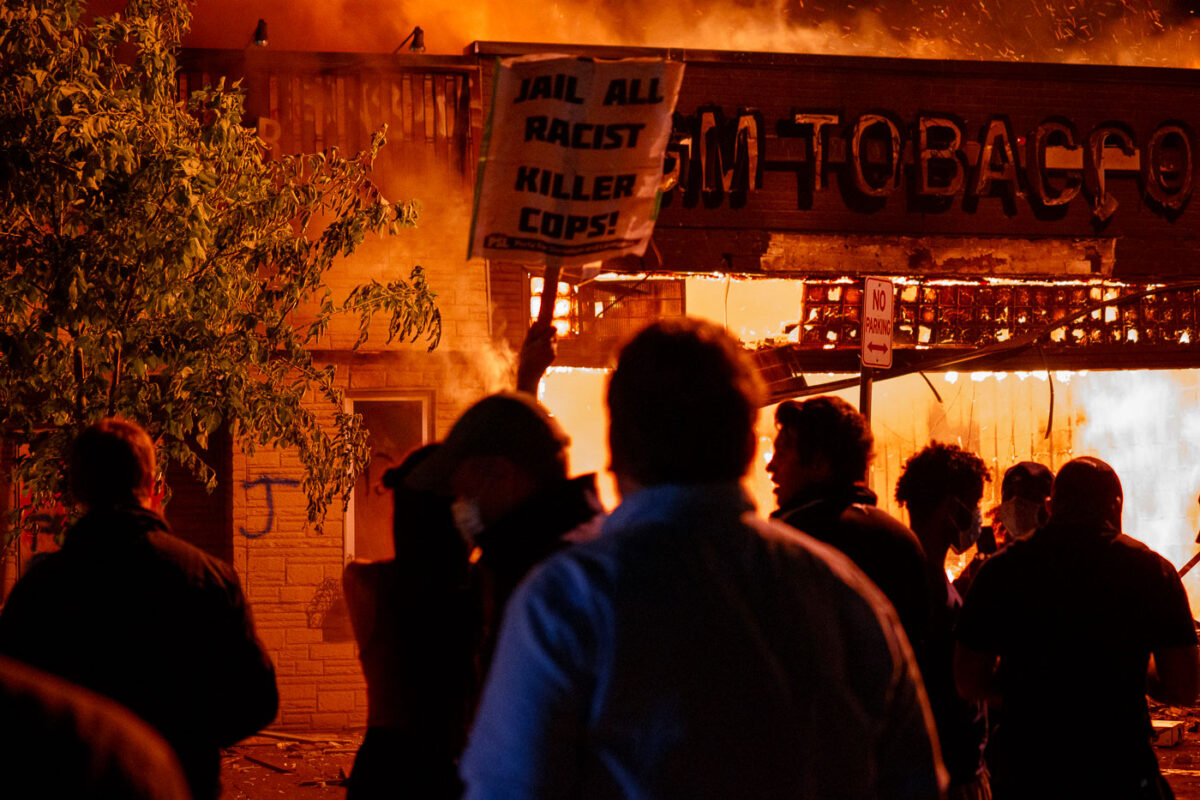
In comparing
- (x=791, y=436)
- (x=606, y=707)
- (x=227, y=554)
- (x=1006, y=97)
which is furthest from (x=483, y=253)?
(x=1006, y=97)

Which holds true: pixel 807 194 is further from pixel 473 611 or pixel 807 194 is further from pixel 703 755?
pixel 703 755

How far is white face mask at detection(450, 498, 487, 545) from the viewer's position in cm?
314

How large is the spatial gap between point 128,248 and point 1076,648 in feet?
17.5

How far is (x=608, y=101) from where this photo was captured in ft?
14.6

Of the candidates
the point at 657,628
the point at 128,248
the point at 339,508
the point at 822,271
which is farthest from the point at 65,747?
the point at 822,271

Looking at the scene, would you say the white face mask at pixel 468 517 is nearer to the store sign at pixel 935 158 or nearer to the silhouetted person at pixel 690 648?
the silhouetted person at pixel 690 648

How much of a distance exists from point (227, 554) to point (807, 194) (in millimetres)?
6117

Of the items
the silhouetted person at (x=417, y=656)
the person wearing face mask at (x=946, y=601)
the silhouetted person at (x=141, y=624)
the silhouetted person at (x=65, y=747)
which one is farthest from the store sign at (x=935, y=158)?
the silhouetted person at (x=65, y=747)

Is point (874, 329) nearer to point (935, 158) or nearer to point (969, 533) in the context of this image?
point (969, 533)

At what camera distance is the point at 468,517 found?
10.5ft

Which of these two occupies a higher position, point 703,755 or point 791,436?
point 791,436

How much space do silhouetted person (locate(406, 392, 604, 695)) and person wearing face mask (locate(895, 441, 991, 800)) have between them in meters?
1.56

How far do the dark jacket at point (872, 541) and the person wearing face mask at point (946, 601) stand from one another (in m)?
0.09

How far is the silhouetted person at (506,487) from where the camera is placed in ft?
10.0
